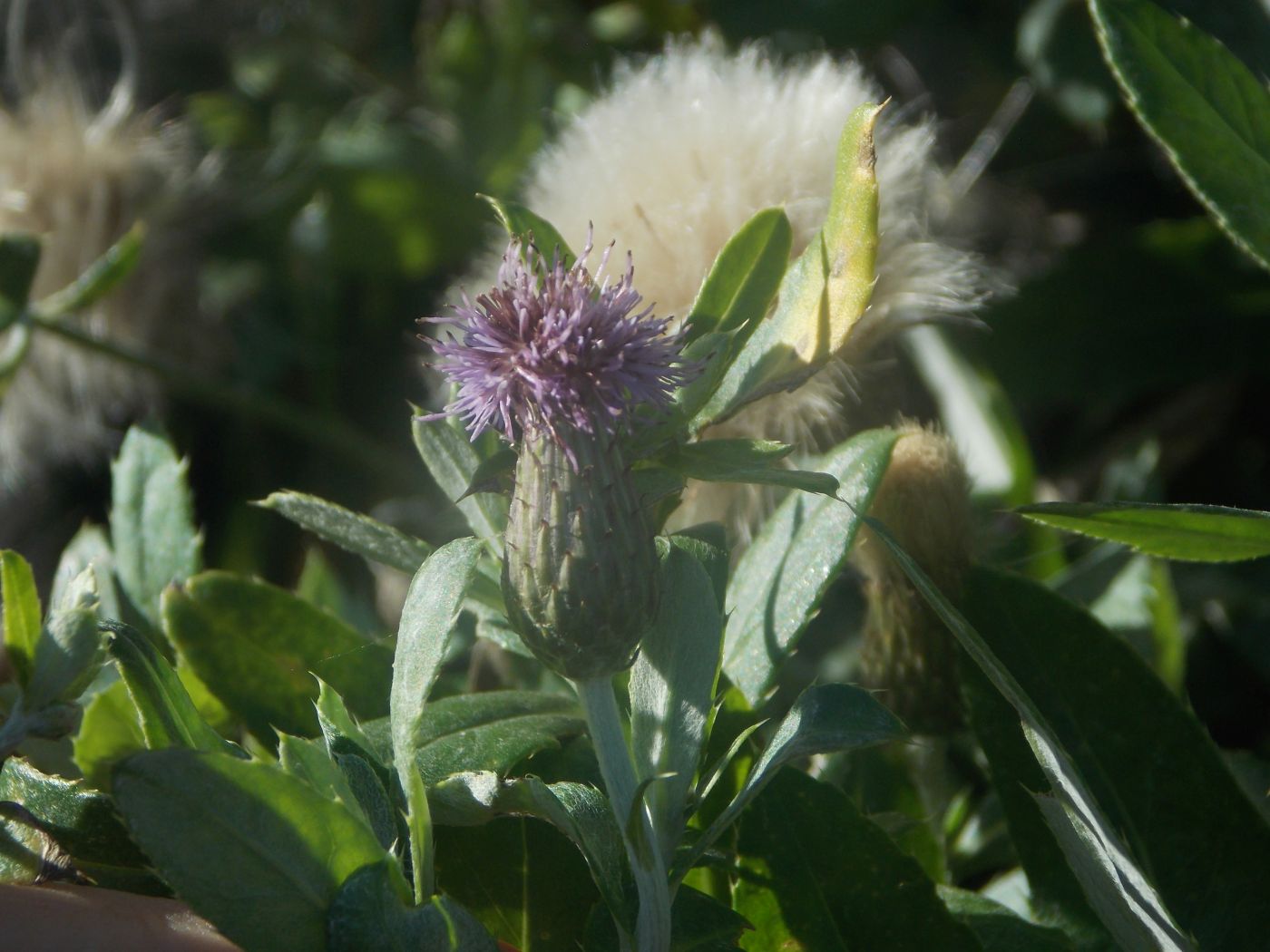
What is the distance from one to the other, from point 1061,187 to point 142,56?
161 cm

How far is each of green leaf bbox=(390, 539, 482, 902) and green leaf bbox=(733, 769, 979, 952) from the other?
23 cm

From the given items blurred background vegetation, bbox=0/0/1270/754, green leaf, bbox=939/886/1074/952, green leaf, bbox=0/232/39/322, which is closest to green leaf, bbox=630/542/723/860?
green leaf, bbox=939/886/1074/952

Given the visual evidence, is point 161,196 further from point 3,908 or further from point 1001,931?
point 1001,931

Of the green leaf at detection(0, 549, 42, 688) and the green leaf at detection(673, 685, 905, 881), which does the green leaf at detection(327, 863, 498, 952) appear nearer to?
the green leaf at detection(673, 685, 905, 881)

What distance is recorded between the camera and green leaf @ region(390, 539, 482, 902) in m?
0.63

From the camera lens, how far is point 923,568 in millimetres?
932

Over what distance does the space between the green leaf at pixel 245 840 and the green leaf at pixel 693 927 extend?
156 millimetres

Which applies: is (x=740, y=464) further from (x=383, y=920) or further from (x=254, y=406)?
(x=254, y=406)

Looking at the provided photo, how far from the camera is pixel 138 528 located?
1127mm

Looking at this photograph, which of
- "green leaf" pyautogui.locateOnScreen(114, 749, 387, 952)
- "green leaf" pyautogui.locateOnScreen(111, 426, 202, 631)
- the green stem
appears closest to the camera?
"green leaf" pyautogui.locateOnScreen(114, 749, 387, 952)

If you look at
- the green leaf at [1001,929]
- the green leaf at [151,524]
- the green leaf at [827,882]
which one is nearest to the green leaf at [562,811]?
the green leaf at [827,882]

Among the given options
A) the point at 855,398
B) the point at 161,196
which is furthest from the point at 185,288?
the point at 855,398

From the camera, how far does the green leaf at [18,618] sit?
30.8 inches

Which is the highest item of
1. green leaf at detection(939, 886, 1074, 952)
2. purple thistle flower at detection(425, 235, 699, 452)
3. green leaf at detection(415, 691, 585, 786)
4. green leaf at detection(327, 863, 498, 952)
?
purple thistle flower at detection(425, 235, 699, 452)
